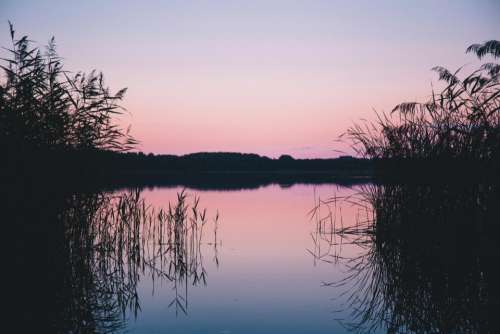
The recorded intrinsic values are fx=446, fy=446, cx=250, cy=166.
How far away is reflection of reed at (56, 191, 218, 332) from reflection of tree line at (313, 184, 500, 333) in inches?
109

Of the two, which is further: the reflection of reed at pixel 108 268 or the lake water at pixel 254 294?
the lake water at pixel 254 294

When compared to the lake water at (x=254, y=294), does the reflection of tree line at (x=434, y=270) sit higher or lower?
higher

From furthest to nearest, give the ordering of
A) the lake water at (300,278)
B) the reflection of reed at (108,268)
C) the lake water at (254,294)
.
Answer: the lake water at (254,294), the reflection of reed at (108,268), the lake water at (300,278)

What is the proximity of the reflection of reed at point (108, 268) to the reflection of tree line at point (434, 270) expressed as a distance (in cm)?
278

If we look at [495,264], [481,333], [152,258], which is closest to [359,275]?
[495,264]

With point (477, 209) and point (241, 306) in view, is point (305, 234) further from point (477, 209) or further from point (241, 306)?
point (477, 209)

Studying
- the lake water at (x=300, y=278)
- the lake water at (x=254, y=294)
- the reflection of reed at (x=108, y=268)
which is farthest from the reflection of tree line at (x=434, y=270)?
the reflection of reed at (x=108, y=268)

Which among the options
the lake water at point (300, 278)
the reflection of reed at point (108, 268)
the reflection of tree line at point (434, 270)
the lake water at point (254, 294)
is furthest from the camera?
the lake water at point (254, 294)

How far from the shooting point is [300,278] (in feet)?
27.2

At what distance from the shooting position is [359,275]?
8.02 m

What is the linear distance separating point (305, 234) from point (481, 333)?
9313 mm

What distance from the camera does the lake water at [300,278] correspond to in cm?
522

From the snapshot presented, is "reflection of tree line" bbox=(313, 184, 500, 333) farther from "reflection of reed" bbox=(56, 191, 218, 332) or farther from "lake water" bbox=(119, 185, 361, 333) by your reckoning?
"reflection of reed" bbox=(56, 191, 218, 332)

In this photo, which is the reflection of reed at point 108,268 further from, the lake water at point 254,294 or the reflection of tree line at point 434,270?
the reflection of tree line at point 434,270
